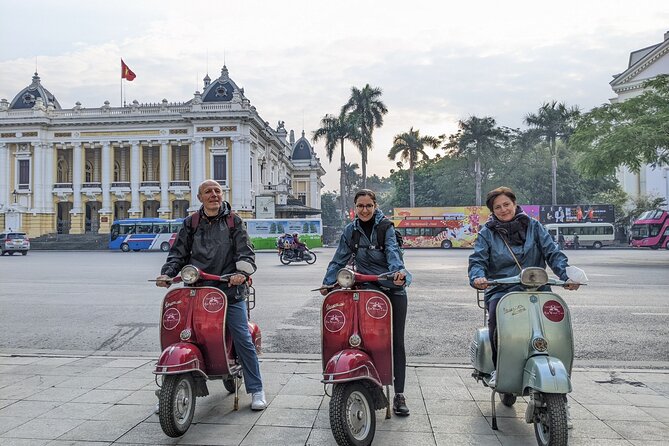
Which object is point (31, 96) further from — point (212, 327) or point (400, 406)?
point (400, 406)

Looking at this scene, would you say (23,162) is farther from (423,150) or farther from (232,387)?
(232,387)

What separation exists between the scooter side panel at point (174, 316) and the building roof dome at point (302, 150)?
75.6 metres

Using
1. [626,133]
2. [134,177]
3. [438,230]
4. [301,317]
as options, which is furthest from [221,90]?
[301,317]

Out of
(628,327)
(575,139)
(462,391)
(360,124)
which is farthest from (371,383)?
(360,124)

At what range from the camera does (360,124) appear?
43156mm

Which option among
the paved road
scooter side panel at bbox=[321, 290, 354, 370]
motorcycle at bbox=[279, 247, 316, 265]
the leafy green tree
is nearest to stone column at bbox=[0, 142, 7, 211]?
motorcycle at bbox=[279, 247, 316, 265]

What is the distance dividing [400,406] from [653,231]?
37952 millimetres

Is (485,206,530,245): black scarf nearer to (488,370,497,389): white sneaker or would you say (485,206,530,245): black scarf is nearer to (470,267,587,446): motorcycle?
(470,267,587,446): motorcycle

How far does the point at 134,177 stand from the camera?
155 ft

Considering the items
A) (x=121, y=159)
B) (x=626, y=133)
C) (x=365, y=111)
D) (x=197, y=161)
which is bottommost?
(x=626, y=133)

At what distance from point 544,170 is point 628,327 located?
47.5 meters

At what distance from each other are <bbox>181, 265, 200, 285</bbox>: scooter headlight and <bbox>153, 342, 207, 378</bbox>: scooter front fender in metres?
0.44

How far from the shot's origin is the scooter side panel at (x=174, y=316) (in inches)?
150

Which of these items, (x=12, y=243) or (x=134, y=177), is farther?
(x=134, y=177)
